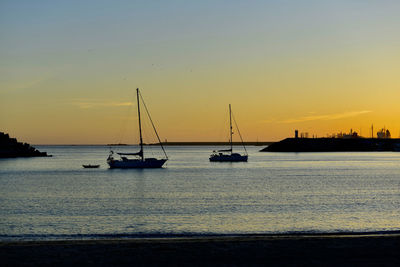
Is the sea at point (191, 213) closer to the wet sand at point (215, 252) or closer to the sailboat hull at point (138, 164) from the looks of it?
the wet sand at point (215, 252)

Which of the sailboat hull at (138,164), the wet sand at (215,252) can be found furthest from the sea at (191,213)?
the sailboat hull at (138,164)

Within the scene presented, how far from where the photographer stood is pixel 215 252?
15.2 metres

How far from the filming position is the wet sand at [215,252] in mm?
13883

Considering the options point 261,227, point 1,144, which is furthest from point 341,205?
point 1,144

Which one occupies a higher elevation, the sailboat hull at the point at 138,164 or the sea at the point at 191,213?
the sailboat hull at the point at 138,164

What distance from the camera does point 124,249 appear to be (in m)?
15.7

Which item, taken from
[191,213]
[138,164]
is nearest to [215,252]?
[191,213]

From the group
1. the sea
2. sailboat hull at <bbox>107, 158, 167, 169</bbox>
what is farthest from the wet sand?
sailboat hull at <bbox>107, 158, 167, 169</bbox>

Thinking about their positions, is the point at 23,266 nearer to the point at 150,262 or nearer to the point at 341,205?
the point at 150,262

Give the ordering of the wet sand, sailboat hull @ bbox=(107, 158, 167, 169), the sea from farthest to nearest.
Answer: sailboat hull @ bbox=(107, 158, 167, 169) → the sea → the wet sand

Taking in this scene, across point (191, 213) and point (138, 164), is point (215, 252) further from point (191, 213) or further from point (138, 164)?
point (138, 164)

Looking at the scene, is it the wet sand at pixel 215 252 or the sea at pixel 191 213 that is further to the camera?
the sea at pixel 191 213

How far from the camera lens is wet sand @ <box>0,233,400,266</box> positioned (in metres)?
13.9

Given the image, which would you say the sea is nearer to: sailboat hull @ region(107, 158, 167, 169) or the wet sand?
the wet sand
